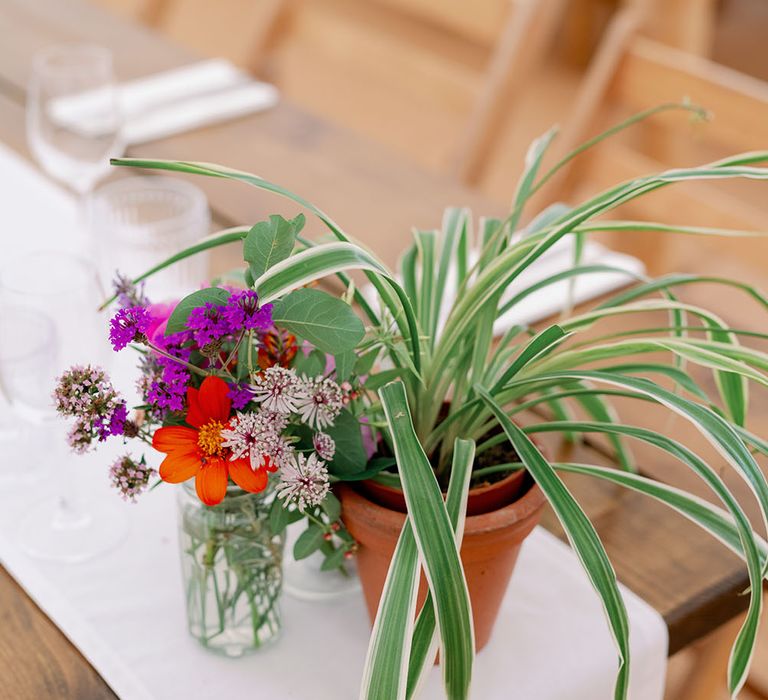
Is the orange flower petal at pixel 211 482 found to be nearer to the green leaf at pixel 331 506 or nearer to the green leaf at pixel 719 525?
the green leaf at pixel 331 506

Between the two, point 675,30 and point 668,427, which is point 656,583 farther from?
point 675,30

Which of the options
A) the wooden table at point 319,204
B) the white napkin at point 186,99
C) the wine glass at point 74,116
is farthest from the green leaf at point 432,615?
the white napkin at point 186,99

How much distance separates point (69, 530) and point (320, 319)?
0.35 metres

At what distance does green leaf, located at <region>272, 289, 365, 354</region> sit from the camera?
0.62m

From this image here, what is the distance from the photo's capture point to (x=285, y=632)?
30.4 inches

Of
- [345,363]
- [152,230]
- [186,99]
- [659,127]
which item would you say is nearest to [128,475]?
[345,363]

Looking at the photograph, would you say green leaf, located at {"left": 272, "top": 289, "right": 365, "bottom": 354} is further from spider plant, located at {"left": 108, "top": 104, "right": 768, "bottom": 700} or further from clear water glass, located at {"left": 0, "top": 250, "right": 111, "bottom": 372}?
clear water glass, located at {"left": 0, "top": 250, "right": 111, "bottom": 372}

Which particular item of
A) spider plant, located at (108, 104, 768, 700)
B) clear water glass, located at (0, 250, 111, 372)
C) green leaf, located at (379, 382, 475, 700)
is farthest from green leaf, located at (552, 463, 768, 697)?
clear water glass, located at (0, 250, 111, 372)

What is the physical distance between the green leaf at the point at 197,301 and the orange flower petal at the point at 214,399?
0.04m

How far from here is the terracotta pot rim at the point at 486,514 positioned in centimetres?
68

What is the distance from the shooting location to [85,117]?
3.76 ft

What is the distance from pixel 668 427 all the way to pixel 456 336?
1.29 ft

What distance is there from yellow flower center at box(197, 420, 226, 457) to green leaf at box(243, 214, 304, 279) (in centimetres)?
10

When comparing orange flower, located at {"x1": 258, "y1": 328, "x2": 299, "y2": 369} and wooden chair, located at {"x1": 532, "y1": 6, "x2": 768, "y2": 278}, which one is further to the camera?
wooden chair, located at {"x1": 532, "y1": 6, "x2": 768, "y2": 278}
